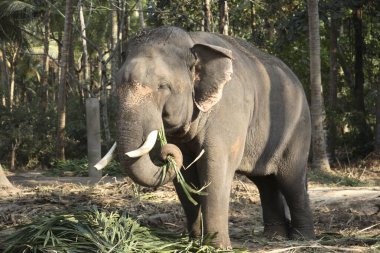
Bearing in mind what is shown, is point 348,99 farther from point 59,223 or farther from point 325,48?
point 59,223

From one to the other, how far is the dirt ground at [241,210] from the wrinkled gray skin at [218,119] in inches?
23.5

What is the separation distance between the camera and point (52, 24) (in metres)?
35.4

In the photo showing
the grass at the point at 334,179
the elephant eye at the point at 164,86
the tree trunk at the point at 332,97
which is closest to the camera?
the elephant eye at the point at 164,86

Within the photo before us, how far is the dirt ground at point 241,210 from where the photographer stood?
7.07 m

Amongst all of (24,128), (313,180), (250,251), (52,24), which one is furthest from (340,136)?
(52,24)

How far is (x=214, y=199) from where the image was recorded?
608 cm

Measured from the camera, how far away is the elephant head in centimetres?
516

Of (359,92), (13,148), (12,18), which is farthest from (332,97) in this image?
(12,18)

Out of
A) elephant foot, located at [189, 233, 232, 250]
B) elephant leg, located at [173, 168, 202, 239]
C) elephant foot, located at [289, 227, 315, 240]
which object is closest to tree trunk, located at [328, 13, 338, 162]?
elephant foot, located at [289, 227, 315, 240]

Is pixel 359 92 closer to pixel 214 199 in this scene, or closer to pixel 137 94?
pixel 214 199

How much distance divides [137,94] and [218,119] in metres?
1.06

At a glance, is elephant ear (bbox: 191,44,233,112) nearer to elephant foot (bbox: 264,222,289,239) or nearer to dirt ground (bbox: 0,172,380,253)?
dirt ground (bbox: 0,172,380,253)

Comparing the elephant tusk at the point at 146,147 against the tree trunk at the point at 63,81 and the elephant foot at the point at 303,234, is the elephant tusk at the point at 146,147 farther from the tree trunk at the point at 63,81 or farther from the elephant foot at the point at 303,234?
the tree trunk at the point at 63,81

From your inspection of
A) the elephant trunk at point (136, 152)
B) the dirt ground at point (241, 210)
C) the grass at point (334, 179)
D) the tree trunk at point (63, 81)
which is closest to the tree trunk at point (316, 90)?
the grass at point (334, 179)
